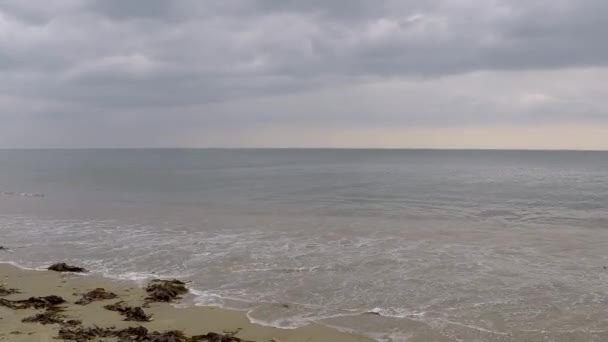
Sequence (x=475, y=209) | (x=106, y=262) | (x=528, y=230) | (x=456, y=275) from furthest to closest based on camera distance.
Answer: (x=475, y=209) → (x=528, y=230) → (x=106, y=262) → (x=456, y=275)

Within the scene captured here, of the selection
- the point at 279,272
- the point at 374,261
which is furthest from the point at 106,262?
the point at 374,261

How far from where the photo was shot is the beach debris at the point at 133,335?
37.3ft

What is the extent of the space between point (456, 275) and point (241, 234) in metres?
13.6

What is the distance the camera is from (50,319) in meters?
12.8

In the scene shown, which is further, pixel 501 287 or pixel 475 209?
pixel 475 209

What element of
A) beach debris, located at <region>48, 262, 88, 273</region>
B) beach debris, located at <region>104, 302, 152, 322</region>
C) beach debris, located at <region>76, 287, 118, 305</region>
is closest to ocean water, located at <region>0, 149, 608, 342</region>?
beach debris, located at <region>48, 262, 88, 273</region>

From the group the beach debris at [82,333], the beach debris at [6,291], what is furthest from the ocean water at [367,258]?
the beach debris at [82,333]

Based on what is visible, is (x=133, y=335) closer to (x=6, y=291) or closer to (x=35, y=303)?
(x=35, y=303)

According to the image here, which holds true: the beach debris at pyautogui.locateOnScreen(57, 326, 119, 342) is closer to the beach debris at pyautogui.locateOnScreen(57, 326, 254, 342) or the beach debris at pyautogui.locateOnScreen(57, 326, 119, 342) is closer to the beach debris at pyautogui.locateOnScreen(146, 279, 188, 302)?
the beach debris at pyautogui.locateOnScreen(57, 326, 254, 342)

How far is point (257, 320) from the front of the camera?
1341 cm

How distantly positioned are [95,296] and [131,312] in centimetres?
244

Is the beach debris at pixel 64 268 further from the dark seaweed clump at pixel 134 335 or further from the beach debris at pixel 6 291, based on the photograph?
the dark seaweed clump at pixel 134 335

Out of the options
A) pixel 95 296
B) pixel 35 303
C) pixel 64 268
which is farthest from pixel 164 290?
pixel 64 268

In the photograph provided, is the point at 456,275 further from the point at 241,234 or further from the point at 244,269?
the point at 241,234
